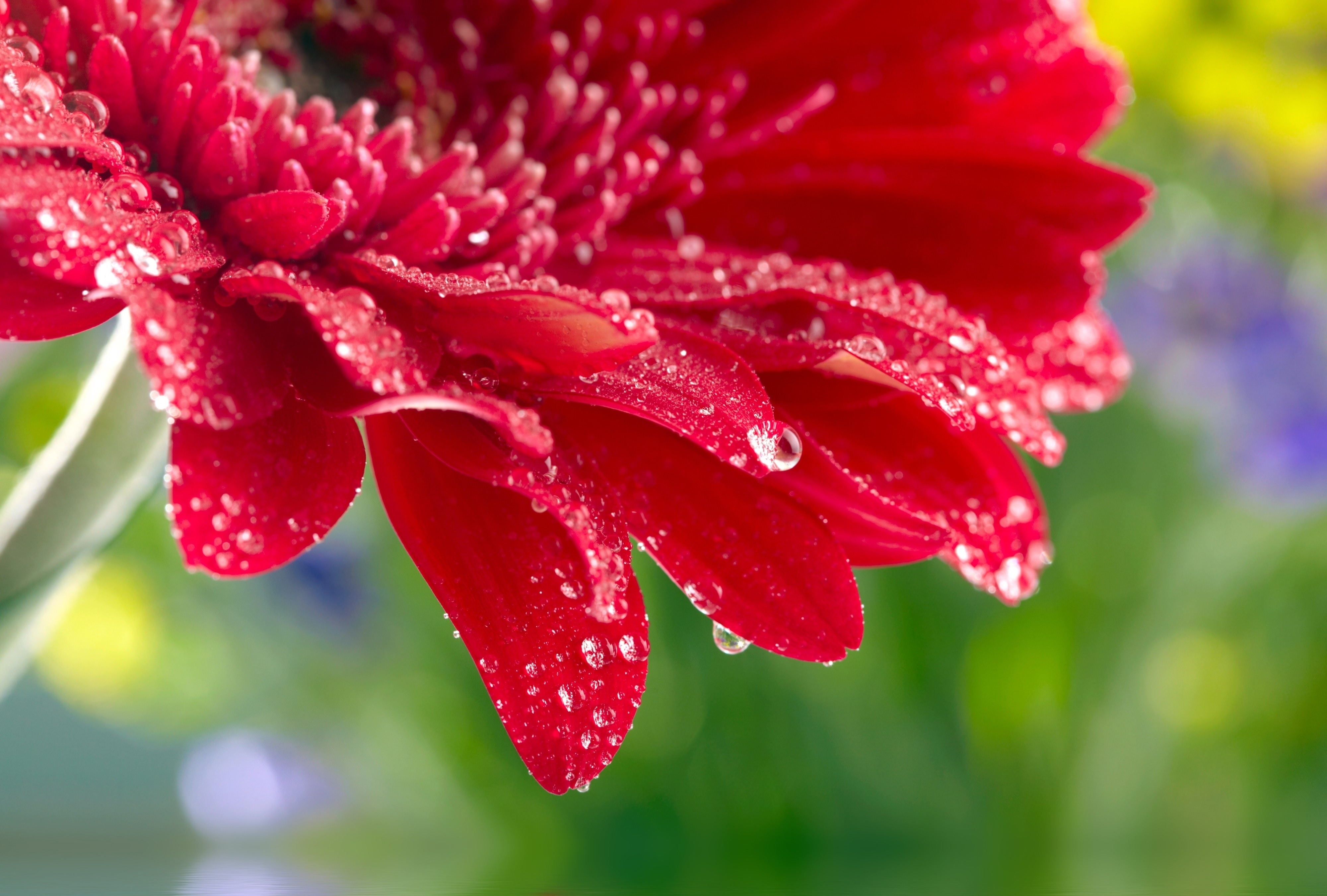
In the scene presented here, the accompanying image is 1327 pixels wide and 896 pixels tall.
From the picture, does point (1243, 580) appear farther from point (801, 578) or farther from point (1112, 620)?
point (801, 578)

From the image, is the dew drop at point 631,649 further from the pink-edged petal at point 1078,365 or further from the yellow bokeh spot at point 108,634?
the yellow bokeh spot at point 108,634

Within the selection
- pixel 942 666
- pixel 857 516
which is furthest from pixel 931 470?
pixel 942 666

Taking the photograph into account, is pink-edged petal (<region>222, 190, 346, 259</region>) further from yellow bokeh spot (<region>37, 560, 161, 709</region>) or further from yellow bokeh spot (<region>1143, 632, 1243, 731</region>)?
yellow bokeh spot (<region>1143, 632, 1243, 731</region>)

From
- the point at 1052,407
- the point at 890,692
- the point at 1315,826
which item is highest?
the point at 1052,407

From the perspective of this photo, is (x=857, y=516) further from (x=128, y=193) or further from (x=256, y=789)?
(x=256, y=789)

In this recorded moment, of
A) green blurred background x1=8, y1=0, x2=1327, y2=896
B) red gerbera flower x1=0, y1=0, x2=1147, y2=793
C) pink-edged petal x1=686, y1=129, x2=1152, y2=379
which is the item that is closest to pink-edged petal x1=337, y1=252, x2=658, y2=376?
red gerbera flower x1=0, y1=0, x2=1147, y2=793

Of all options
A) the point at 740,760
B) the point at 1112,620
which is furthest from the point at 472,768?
the point at 1112,620
